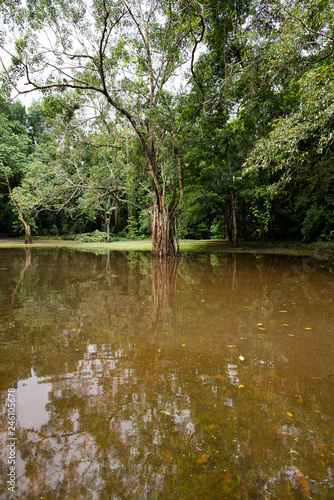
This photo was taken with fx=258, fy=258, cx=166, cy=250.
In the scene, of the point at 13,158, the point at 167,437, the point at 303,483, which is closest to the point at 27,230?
the point at 13,158

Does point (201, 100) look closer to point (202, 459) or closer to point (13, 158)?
point (202, 459)

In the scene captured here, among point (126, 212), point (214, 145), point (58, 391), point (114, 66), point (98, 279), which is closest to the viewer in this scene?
point (58, 391)

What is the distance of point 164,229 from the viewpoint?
42.8ft

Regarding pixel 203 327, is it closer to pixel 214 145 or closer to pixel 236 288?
pixel 236 288

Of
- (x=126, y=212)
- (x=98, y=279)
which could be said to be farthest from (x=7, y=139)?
(x=98, y=279)

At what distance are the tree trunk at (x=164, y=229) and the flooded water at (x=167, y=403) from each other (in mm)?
8792

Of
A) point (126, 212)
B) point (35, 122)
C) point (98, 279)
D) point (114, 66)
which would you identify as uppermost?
point (35, 122)

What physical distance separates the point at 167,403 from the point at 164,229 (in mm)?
11212

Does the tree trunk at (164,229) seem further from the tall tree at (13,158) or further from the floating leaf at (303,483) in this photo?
the tall tree at (13,158)

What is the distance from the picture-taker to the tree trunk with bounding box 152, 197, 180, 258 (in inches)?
511

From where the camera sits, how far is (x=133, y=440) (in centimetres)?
172

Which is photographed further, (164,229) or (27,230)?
(27,230)

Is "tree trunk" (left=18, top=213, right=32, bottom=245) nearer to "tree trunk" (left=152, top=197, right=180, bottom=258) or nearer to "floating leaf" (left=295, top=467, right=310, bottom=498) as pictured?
"tree trunk" (left=152, top=197, right=180, bottom=258)

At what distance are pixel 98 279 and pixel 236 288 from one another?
3.81m
